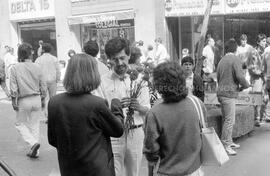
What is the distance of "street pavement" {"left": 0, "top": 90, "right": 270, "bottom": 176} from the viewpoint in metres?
6.09

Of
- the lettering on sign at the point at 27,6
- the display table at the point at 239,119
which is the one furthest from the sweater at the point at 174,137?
the lettering on sign at the point at 27,6

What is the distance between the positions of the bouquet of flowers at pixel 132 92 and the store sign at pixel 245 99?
3.87 meters

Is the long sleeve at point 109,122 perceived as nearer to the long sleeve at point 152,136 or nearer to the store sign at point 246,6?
the long sleeve at point 152,136

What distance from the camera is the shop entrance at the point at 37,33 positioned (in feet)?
71.2

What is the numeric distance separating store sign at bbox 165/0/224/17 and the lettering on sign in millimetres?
6710

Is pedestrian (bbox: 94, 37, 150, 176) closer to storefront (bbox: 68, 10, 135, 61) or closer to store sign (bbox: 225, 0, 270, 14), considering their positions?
store sign (bbox: 225, 0, 270, 14)

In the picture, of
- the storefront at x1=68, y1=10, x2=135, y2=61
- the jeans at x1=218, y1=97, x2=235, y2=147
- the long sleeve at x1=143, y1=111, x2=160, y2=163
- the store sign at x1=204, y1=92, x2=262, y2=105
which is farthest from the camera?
the storefront at x1=68, y1=10, x2=135, y2=61

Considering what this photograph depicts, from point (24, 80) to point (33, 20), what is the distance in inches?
643

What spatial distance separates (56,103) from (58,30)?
1781 centimetres

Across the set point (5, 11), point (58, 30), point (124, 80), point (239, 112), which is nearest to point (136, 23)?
point (58, 30)

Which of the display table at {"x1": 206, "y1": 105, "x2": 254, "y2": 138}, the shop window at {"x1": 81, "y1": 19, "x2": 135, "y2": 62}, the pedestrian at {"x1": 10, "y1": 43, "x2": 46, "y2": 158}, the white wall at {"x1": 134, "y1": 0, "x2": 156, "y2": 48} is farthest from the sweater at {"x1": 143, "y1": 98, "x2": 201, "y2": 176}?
the shop window at {"x1": 81, "y1": 19, "x2": 135, "y2": 62}

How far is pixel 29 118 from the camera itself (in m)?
6.95

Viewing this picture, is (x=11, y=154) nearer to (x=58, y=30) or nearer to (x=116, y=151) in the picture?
(x=116, y=151)

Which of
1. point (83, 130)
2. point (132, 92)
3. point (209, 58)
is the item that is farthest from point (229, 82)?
point (209, 58)
